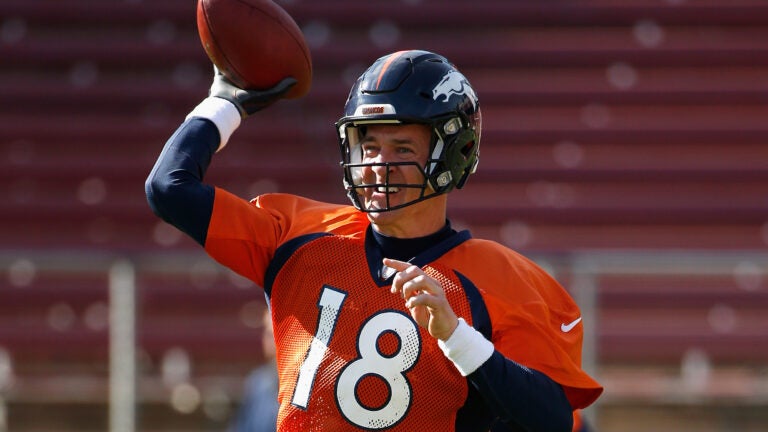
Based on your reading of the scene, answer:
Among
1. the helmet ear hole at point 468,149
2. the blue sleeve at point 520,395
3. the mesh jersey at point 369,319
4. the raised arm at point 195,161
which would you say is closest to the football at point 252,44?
the raised arm at point 195,161

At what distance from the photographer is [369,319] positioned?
2408 millimetres

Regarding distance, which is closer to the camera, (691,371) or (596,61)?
(691,371)

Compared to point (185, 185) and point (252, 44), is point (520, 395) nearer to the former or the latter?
point (185, 185)

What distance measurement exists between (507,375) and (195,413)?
431cm

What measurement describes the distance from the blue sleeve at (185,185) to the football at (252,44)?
0.65 feet

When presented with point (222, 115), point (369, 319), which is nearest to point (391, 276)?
point (369, 319)

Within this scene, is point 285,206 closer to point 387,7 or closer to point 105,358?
point 105,358

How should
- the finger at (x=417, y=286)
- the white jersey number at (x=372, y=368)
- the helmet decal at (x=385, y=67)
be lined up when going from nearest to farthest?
1. the finger at (x=417, y=286)
2. the white jersey number at (x=372, y=368)
3. the helmet decal at (x=385, y=67)

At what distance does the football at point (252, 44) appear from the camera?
8.65ft

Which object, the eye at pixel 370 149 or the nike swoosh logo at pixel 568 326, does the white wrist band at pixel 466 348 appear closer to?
the nike swoosh logo at pixel 568 326

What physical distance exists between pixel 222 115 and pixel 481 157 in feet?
17.1

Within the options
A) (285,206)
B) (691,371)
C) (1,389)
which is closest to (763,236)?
(691,371)

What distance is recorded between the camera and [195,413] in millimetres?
6320

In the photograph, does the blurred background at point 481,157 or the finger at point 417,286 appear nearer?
the finger at point 417,286
